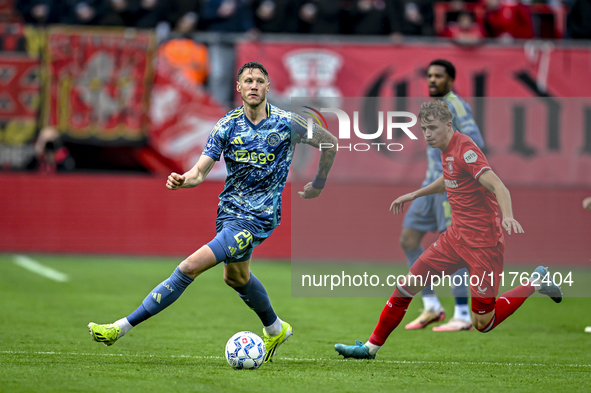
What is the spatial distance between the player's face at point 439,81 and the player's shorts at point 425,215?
3.09 ft

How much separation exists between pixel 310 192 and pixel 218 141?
885 mm

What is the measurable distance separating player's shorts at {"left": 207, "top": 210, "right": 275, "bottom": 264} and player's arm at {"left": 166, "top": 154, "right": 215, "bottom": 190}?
0.39 metres

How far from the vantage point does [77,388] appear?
427cm

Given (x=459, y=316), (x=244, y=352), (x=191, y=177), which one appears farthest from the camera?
(x=459, y=316)

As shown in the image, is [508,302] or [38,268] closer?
[508,302]

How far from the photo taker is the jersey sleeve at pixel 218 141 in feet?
17.2

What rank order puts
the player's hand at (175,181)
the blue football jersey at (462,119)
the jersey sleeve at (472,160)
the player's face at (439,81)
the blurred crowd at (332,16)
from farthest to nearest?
the blurred crowd at (332,16) < the player's face at (439,81) < the blue football jersey at (462,119) < the jersey sleeve at (472,160) < the player's hand at (175,181)

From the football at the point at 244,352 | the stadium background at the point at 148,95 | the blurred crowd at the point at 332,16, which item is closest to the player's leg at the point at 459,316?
the football at the point at 244,352

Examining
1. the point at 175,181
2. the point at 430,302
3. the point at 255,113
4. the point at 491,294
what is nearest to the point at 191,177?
the point at 175,181

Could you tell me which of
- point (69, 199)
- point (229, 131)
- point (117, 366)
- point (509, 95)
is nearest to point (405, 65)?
point (509, 95)

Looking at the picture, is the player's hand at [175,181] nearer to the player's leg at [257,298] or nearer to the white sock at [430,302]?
the player's leg at [257,298]

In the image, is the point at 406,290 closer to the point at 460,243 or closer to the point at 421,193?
the point at 460,243

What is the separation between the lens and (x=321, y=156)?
18.6ft

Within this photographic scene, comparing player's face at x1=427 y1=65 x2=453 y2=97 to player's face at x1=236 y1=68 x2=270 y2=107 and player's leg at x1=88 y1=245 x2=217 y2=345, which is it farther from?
player's leg at x1=88 y1=245 x2=217 y2=345
